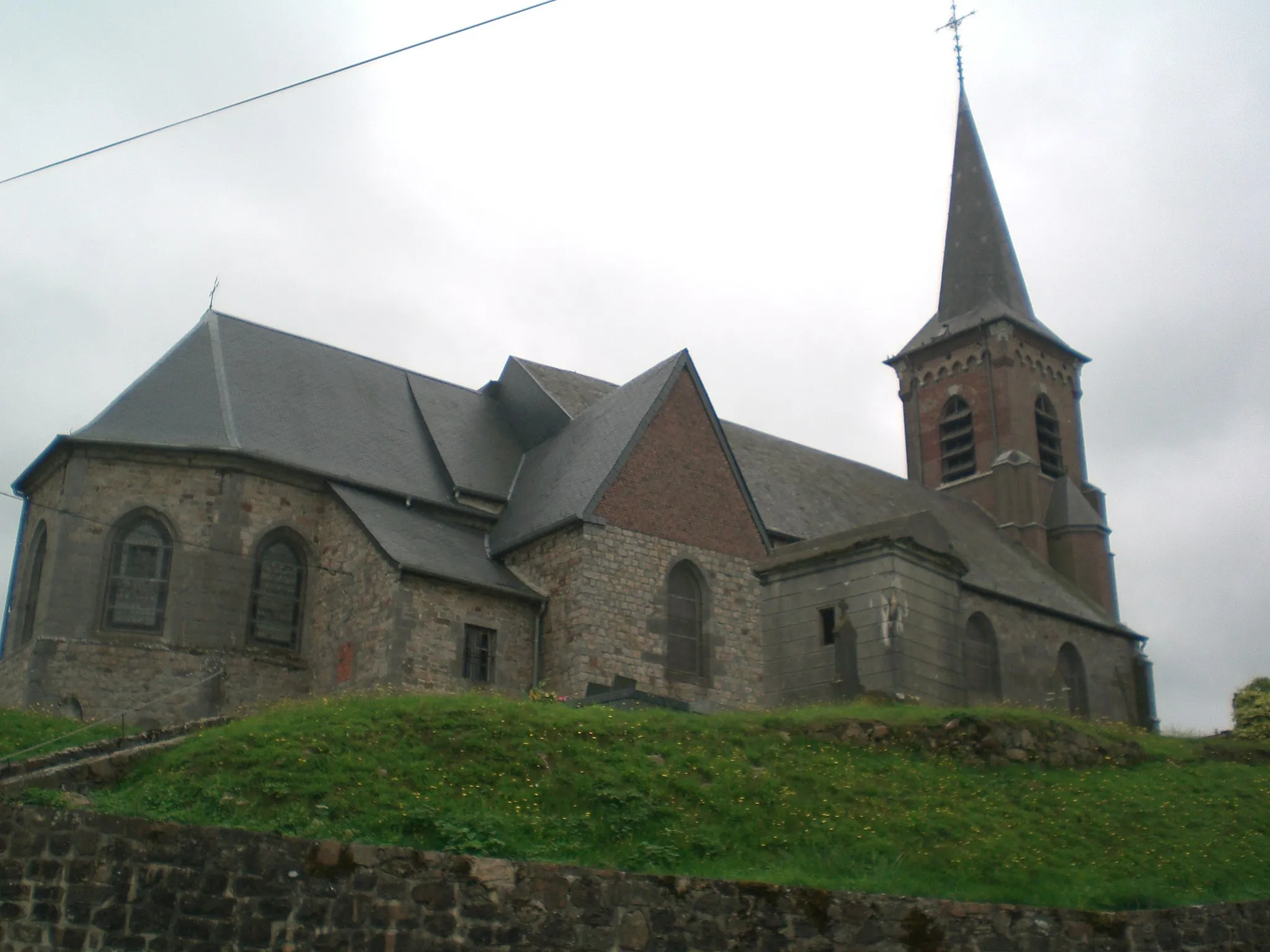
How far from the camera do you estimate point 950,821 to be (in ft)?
45.3

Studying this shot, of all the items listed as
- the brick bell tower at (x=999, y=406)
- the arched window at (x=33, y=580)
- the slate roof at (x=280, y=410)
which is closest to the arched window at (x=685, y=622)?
the slate roof at (x=280, y=410)

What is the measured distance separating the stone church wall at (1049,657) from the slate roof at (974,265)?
491 inches

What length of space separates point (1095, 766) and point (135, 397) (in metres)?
17.3

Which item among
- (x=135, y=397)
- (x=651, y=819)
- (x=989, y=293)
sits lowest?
(x=651, y=819)

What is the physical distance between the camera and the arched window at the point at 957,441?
45.1 metres

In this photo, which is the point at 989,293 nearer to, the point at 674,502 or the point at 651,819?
Answer: the point at 674,502

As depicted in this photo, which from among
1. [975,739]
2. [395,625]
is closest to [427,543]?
[395,625]

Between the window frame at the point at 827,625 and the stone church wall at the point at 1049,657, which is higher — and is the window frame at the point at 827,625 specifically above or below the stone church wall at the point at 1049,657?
below

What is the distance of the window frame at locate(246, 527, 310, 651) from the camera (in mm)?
23891

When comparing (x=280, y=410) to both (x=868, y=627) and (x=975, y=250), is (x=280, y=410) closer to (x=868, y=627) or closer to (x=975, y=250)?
(x=868, y=627)

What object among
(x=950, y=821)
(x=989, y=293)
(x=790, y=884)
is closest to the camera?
(x=790, y=884)

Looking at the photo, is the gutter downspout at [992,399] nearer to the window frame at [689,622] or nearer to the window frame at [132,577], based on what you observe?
the window frame at [689,622]

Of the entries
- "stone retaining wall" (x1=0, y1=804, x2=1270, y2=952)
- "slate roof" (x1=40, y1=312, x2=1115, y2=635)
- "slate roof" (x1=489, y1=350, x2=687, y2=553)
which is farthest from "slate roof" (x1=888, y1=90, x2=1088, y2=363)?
"stone retaining wall" (x1=0, y1=804, x2=1270, y2=952)

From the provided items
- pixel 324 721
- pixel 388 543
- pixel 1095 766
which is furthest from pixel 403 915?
pixel 388 543
